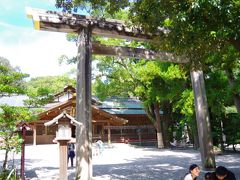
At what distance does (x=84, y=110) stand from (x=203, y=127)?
199 inches

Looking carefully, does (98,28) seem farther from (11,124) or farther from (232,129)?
(232,129)

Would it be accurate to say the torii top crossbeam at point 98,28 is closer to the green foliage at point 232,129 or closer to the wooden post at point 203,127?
the wooden post at point 203,127

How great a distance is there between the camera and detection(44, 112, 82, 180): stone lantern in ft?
23.6

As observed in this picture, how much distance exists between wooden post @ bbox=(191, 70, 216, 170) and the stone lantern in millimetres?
5708

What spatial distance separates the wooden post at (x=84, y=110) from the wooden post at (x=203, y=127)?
15.5 feet

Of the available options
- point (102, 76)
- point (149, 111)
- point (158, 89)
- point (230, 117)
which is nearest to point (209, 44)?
point (158, 89)

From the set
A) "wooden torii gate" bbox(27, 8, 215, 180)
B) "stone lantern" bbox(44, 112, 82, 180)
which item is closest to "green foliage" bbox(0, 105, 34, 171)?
"wooden torii gate" bbox(27, 8, 215, 180)

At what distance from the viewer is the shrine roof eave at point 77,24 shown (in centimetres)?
857

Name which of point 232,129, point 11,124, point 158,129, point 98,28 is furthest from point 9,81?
point 158,129

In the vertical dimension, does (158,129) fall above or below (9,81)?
below

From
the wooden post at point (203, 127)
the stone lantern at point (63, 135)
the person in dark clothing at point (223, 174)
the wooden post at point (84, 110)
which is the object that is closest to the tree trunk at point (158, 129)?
the wooden post at point (203, 127)

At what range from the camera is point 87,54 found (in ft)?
29.8

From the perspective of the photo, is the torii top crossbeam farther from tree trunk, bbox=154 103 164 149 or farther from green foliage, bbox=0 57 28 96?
tree trunk, bbox=154 103 164 149

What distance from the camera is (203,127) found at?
11.2m
